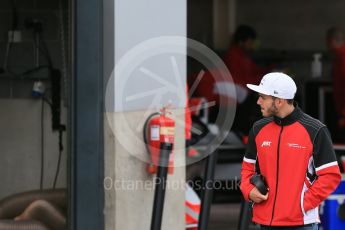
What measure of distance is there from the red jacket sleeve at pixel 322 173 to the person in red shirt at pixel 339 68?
251 inches

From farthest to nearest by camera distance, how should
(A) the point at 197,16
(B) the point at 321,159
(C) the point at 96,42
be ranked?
(A) the point at 197,16 < (C) the point at 96,42 < (B) the point at 321,159

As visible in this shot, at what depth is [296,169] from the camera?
5.38 meters

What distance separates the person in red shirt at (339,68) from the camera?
11.7 metres

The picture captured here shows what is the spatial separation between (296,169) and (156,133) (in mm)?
1840

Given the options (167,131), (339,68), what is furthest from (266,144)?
(339,68)

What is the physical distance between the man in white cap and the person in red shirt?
247 inches

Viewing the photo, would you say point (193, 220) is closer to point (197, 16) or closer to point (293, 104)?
point (293, 104)

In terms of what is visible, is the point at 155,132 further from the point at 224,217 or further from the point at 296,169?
the point at 224,217

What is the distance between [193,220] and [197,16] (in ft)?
22.1

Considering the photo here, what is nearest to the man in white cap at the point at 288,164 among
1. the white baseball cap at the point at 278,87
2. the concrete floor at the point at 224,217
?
the white baseball cap at the point at 278,87

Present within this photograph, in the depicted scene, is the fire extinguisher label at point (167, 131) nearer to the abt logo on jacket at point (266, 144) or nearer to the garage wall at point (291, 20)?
the abt logo on jacket at point (266, 144)

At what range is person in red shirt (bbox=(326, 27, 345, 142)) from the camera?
11656 millimetres

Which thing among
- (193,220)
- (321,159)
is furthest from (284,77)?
(193,220)

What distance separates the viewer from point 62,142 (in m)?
8.51
